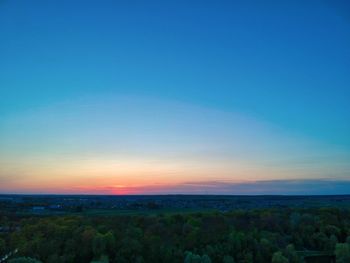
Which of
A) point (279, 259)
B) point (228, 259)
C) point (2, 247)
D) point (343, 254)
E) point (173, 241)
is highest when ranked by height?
point (2, 247)

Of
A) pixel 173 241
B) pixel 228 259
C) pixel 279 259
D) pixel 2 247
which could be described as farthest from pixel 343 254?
pixel 2 247

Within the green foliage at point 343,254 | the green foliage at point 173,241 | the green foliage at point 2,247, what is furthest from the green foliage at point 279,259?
Result: the green foliage at point 2,247

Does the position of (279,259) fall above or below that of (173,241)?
below

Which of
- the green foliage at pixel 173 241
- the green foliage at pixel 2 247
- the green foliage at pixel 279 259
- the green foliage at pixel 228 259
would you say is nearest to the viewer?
the green foliage at pixel 279 259

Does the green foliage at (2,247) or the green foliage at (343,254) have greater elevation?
the green foliage at (2,247)

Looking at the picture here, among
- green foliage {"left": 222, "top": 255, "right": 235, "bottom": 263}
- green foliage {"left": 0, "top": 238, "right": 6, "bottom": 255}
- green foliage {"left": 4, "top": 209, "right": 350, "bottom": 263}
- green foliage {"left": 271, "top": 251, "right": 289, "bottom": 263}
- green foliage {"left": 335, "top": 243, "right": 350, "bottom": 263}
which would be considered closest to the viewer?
green foliage {"left": 271, "top": 251, "right": 289, "bottom": 263}

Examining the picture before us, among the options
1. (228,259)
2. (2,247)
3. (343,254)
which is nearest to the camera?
(2,247)

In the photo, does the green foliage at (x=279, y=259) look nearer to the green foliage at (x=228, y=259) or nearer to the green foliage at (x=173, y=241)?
the green foliage at (x=173, y=241)

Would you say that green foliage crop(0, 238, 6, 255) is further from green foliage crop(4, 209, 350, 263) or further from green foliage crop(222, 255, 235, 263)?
green foliage crop(222, 255, 235, 263)

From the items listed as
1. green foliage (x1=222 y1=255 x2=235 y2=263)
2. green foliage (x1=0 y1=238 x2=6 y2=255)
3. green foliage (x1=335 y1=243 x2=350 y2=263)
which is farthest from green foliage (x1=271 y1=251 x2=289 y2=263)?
green foliage (x1=0 y1=238 x2=6 y2=255)

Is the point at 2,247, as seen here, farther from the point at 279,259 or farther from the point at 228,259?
the point at 279,259

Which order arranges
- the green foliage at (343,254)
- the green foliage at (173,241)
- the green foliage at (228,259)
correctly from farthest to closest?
1. the green foliage at (343,254)
2. the green foliage at (173,241)
3. the green foliage at (228,259)

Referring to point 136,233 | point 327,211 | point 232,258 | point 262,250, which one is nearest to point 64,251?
point 136,233
